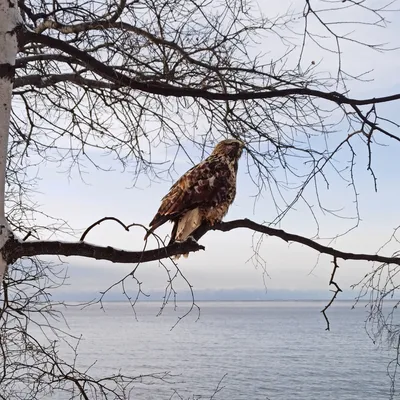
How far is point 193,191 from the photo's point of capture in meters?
3.81

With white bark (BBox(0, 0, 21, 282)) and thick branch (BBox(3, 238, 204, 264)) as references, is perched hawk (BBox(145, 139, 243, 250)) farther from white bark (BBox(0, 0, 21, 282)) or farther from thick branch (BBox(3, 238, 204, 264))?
white bark (BBox(0, 0, 21, 282))

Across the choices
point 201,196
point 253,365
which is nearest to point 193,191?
point 201,196

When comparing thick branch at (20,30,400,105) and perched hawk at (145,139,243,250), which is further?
perched hawk at (145,139,243,250)

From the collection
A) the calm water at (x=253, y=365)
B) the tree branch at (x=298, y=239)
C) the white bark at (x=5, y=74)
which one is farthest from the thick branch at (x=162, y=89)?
the calm water at (x=253, y=365)

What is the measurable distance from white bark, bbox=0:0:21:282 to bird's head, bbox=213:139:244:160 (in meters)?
1.92

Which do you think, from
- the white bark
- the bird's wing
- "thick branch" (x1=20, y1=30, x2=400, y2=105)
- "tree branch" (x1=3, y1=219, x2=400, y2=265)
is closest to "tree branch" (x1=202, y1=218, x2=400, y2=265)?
"tree branch" (x1=3, y1=219, x2=400, y2=265)

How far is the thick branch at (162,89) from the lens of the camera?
8.89 ft

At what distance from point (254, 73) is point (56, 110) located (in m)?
1.77

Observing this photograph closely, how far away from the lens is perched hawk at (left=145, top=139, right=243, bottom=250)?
3.66 m

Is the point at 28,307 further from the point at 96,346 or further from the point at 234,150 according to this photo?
the point at 96,346

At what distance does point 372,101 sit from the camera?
3311 mm

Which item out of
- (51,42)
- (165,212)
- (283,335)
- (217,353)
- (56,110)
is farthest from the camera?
(283,335)

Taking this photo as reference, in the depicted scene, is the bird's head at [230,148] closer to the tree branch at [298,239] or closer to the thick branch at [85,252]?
the tree branch at [298,239]

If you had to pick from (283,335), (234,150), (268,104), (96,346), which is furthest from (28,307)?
(283,335)
